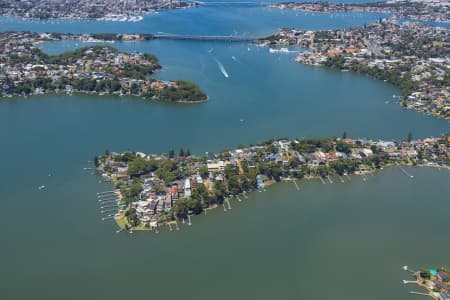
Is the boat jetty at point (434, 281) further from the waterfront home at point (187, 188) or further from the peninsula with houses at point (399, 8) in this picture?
the peninsula with houses at point (399, 8)

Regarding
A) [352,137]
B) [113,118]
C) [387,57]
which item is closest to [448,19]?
[387,57]

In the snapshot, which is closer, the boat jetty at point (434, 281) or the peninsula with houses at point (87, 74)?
the boat jetty at point (434, 281)

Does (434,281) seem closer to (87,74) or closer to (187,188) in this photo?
(187,188)

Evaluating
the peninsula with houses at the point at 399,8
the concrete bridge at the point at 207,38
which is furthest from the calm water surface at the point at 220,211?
the peninsula with houses at the point at 399,8

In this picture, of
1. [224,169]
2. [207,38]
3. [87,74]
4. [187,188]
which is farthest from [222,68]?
[187,188]

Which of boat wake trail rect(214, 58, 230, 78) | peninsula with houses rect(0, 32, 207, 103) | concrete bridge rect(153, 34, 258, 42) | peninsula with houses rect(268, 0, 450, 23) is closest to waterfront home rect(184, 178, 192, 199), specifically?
peninsula with houses rect(0, 32, 207, 103)

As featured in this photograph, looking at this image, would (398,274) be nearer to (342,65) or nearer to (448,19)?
(342,65)

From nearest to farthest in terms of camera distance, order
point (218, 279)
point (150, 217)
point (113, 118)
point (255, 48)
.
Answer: point (218, 279) < point (150, 217) < point (113, 118) < point (255, 48)

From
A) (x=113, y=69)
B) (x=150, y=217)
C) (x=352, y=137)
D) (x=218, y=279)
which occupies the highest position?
(x=113, y=69)
